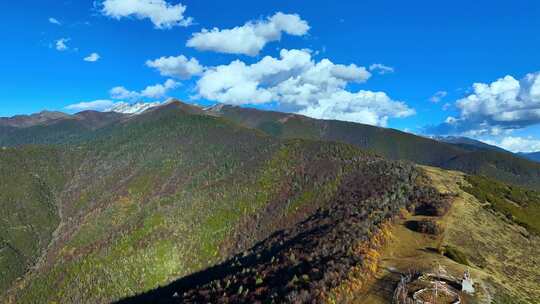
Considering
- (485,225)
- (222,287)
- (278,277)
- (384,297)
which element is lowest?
(222,287)

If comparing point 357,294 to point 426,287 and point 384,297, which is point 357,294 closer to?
point 384,297

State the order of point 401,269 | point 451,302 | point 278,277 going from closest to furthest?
point 451,302, point 401,269, point 278,277

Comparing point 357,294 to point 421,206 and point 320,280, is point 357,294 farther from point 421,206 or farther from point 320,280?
point 421,206

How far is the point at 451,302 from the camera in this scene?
7681 cm

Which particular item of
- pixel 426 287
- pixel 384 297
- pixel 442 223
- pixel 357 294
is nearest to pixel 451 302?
pixel 426 287

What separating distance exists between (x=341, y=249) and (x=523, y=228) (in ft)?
244

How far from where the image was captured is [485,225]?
138 meters

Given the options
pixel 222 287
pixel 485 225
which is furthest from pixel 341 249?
pixel 485 225

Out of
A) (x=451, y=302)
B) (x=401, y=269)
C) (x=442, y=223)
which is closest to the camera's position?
(x=451, y=302)

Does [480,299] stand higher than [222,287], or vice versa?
[480,299]

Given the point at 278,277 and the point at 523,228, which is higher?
the point at 523,228

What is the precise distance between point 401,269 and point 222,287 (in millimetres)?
62081

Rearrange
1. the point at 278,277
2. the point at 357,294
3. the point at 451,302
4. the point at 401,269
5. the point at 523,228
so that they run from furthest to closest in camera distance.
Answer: the point at 523,228
the point at 278,277
the point at 401,269
the point at 357,294
the point at 451,302

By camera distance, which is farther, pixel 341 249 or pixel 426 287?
pixel 341 249
